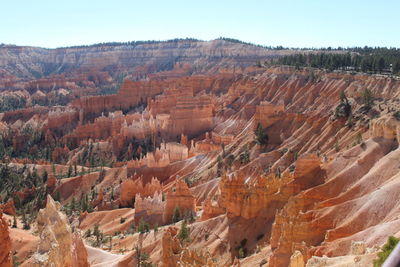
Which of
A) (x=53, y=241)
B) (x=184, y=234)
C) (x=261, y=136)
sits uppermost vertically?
(x=53, y=241)

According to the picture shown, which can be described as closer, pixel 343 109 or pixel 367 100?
pixel 367 100

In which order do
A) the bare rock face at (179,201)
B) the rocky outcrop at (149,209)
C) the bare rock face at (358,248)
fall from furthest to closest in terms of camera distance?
the rocky outcrop at (149,209), the bare rock face at (179,201), the bare rock face at (358,248)

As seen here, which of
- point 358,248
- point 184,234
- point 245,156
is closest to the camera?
point 358,248

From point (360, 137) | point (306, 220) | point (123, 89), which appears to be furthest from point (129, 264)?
point (123, 89)

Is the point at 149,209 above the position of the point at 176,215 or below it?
below

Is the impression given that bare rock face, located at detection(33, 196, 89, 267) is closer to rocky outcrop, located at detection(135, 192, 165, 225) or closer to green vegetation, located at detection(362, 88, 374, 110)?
rocky outcrop, located at detection(135, 192, 165, 225)

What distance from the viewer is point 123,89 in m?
113

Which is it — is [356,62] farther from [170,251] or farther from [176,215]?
[170,251]

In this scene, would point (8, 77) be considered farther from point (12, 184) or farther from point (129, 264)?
point (129, 264)

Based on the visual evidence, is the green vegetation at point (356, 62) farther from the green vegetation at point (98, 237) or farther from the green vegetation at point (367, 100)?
the green vegetation at point (98, 237)

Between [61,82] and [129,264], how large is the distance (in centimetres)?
12743

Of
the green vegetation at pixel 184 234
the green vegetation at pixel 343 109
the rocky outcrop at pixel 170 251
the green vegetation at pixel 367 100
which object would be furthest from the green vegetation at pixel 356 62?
the rocky outcrop at pixel 170 251

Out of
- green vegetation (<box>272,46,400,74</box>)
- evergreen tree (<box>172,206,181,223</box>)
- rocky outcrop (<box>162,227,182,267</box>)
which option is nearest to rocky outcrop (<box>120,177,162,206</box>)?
evergreen tree (<box>172,206,181,223</box>)

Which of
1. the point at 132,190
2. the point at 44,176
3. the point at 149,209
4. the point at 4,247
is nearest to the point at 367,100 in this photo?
the point at 149,209
